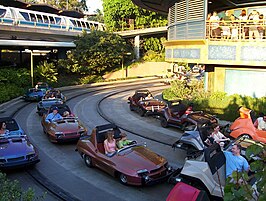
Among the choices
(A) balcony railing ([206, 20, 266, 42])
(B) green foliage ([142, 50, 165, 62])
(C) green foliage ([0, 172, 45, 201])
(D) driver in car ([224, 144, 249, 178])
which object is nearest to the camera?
(C) green foliage ([0, 172, 45, 201])

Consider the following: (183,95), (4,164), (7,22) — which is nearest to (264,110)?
(183,95)

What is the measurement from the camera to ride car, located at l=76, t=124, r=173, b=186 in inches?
335

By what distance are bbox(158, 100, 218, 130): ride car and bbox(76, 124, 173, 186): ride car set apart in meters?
4.73

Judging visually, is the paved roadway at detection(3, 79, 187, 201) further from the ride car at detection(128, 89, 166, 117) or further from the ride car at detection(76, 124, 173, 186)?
the ride car at detection(128, 89, 166, 117)

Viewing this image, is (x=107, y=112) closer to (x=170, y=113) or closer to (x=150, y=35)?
(x=170, y=113)

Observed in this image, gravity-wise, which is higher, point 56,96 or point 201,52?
point 201,52

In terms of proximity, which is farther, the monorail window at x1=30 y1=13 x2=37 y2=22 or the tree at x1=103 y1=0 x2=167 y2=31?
the tree at x1=103 y1=0 x2=167 y2=31

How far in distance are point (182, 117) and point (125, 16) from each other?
153 ft

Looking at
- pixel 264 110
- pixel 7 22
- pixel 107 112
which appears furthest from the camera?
pixel 7 22

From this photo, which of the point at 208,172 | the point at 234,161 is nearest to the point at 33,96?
the point at 208,172

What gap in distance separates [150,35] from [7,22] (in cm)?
2847

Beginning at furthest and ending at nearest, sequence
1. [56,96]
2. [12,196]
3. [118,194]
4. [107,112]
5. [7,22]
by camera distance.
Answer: [7,22], [56,96], [107,112], [118,194], [12,196]

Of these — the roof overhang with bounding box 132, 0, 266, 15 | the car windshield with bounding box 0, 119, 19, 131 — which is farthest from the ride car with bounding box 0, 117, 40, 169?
the roof overhang with bounding box 132, 0, 266, 15

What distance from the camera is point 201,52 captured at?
17266 millimetres
